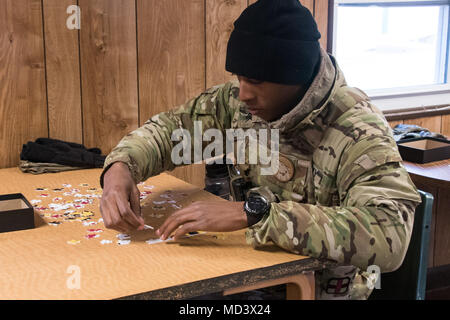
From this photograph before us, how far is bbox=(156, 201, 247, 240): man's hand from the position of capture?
1.48 m

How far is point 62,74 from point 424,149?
1.58 meters

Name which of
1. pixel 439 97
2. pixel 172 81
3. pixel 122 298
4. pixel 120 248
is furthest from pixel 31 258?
pixel 439 97

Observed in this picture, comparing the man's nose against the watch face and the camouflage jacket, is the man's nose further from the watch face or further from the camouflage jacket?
the watch face

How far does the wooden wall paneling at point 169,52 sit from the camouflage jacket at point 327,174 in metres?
0.53

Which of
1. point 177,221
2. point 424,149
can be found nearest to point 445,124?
point 424,149

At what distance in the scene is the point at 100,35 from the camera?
245 centimetres

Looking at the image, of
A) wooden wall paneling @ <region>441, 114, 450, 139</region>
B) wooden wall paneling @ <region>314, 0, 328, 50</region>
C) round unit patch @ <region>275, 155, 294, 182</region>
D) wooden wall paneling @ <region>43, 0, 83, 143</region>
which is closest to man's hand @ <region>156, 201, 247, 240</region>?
round unit patch @ <region>275, 155, 294, 182</region>

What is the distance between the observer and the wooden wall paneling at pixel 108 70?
7.98 feet

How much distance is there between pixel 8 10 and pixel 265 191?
1.22 metres

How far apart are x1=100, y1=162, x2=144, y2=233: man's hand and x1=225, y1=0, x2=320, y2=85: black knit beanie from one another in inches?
17.9

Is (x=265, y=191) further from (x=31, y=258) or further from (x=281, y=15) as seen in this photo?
(x=31, y=258)

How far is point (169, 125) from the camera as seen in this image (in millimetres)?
2068

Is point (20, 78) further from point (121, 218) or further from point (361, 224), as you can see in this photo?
point (361, 224)

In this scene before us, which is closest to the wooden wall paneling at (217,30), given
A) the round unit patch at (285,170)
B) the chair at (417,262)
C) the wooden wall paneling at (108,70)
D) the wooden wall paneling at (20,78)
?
the wooden wall paneling at (108,70)
